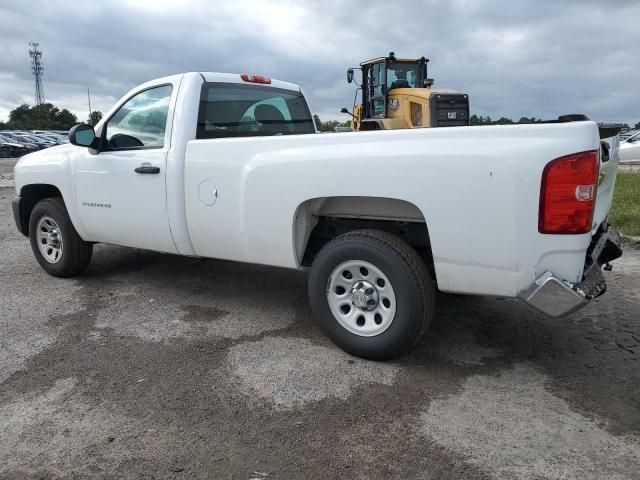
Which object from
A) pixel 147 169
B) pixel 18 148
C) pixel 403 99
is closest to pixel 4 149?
pixel 18 148

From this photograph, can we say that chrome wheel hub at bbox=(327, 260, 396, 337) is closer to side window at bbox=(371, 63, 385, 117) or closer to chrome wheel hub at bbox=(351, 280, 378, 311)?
chrome wheel hub at bbox=(351, 280, 378, 311)

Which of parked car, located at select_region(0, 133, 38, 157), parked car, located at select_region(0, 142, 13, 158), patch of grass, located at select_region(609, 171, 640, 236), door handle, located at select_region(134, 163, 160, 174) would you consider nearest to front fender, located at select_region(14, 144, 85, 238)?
door handle, located at select_region(134, 163, 160, 174)

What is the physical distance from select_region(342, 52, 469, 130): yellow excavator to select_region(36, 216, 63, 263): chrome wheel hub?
7808 millimetres

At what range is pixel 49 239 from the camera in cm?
563

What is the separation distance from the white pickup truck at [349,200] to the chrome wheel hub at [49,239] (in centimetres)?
14

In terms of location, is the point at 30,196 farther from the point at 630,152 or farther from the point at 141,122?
the point at 630,152

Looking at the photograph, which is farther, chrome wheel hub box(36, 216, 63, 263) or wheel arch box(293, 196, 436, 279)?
chrome wheel hub box(36, 216, 63, 263)

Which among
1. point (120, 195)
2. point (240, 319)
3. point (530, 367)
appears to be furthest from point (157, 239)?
point (530, 367)

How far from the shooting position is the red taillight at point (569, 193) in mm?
2805

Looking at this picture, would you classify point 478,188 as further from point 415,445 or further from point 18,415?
point 18,415

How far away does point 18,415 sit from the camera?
10.0 feet

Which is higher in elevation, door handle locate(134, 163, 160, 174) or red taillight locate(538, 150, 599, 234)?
door handle locate(134, 163, 160, 174)

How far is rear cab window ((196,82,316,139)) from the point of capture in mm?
4566

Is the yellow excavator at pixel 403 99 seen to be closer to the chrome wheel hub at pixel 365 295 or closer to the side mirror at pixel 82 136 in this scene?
the side mirror at pixel 82 136
